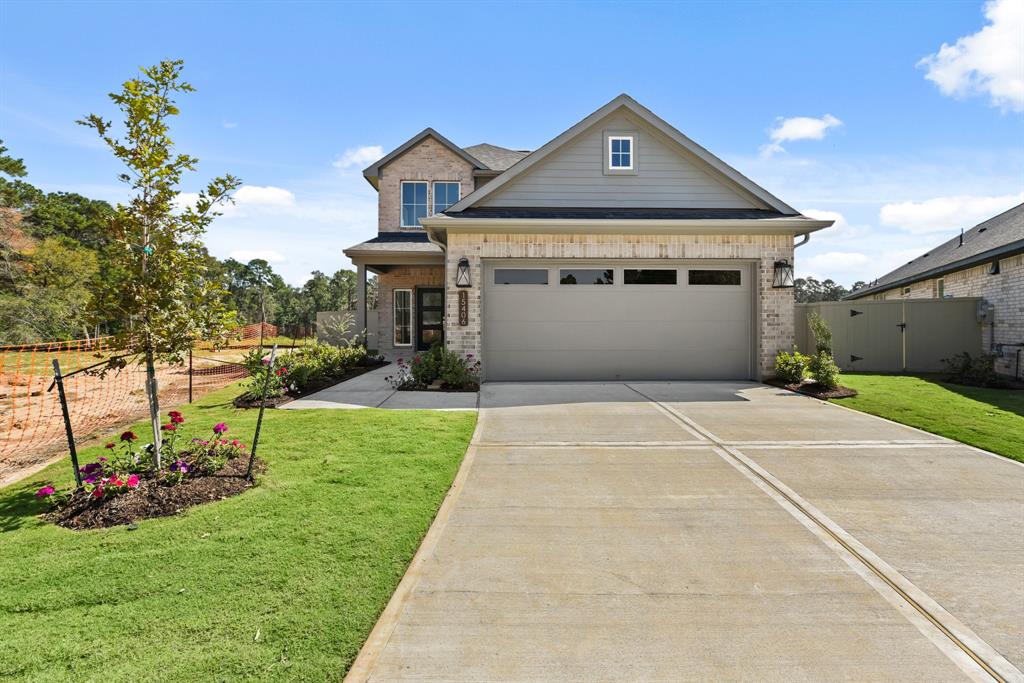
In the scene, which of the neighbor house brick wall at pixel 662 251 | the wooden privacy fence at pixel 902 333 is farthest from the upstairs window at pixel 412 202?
the wooden privacy fence at pixel 902 333

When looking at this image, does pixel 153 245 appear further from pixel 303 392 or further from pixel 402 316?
pixel 402 316

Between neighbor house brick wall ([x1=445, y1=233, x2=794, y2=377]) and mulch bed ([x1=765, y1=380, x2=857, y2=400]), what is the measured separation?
0.64 metres

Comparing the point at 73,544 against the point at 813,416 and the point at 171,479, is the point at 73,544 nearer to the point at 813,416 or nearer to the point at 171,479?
the point at 171,479

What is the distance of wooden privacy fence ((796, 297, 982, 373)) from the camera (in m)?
12.1

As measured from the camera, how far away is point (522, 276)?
10.3m

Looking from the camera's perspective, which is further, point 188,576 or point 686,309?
point 686,309

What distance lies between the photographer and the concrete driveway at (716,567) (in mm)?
2295

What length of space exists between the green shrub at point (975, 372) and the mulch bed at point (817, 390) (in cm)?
367

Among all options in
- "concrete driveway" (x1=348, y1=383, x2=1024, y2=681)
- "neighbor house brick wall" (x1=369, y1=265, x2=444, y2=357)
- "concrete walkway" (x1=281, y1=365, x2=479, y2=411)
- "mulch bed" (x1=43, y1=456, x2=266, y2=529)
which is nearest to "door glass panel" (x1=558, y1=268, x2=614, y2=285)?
"concrete walkway" (x1=281, y1=365, x2=479, y2=411)

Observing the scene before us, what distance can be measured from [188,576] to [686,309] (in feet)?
31.7

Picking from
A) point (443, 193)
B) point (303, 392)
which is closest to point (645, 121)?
point (443, 193)

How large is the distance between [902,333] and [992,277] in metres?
2.60

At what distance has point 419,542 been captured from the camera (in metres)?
3.34

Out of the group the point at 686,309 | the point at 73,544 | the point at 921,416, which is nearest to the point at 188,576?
the point at 73,544
